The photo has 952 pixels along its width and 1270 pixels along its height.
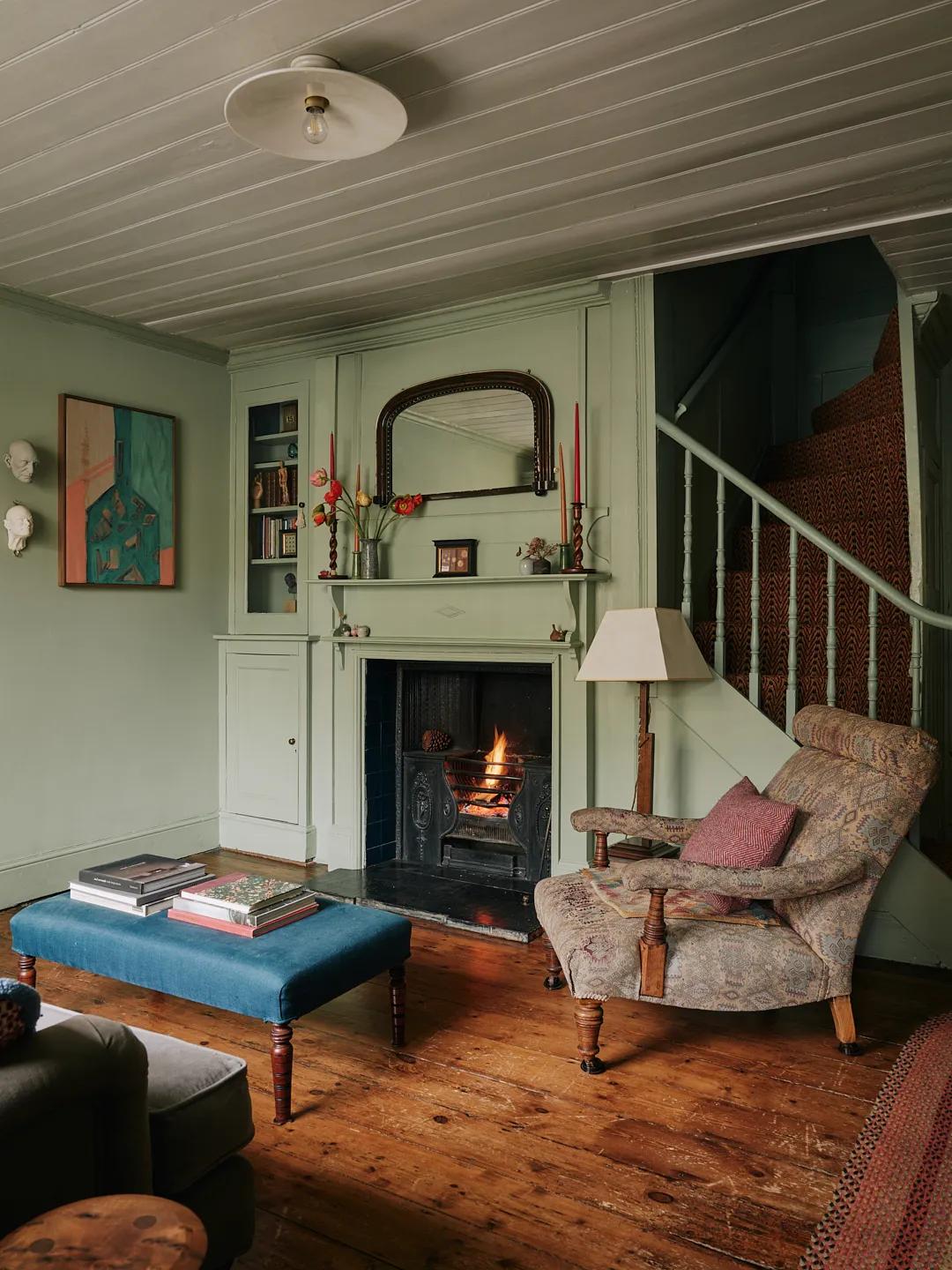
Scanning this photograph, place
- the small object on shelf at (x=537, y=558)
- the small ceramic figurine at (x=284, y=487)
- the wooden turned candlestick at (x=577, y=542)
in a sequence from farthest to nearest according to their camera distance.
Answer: the small ceramic figurine at (x=284, y=487)
the small object on shelf at (x=537, y=558)
the wooden turned candlestick at (x=577, y=542)

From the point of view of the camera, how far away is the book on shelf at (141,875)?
278cm

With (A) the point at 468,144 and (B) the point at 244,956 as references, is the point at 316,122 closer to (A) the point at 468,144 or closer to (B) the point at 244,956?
(A) the point at 468,144

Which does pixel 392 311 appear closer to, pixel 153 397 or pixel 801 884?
pixel 153 397

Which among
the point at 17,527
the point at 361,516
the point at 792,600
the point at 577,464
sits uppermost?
the point at 577,464

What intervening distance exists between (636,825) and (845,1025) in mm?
863

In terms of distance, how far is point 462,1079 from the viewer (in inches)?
101

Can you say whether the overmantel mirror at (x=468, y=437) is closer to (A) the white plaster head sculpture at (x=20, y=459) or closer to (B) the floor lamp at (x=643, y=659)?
(B) the floor lamp at (x=643, y=659)

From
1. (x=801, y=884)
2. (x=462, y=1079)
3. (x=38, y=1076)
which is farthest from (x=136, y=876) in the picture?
(x=801, y=884)

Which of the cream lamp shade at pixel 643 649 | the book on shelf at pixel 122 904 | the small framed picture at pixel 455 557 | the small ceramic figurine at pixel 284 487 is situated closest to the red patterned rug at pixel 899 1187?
the cream lamp shade at pixel 643 649

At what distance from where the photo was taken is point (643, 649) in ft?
10.9

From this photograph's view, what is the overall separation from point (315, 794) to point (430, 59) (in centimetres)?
340

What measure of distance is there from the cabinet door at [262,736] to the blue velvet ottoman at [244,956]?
2035mm

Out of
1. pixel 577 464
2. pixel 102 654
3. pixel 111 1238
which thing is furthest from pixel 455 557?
pixel 111 1238

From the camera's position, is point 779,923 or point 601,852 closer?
point 779,923
